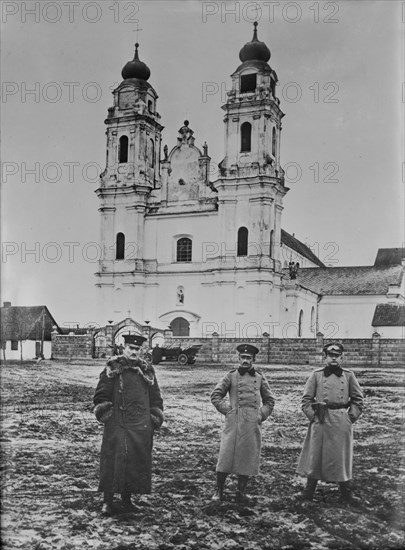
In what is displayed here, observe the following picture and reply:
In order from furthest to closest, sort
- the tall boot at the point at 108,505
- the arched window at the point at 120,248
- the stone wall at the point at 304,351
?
the arched window at the point at 120,248
the stone wall at the point at 304,351
the tall boot at the point at 108,505

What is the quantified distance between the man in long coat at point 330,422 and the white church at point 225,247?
0.85 metres

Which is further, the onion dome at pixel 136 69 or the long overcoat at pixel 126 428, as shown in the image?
the onion dome at pixel 136 69

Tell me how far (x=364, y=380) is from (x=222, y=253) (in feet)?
14.5

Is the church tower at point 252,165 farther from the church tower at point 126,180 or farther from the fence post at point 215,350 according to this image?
the fence post at point 215,350

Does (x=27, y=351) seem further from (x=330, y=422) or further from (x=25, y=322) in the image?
(x=330, y=422)

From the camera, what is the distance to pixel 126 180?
7.19 meters

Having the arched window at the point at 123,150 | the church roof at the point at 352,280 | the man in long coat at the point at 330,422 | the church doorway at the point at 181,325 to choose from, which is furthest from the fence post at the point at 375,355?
the arched window at the point at 123,150

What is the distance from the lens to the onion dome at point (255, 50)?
152 inches

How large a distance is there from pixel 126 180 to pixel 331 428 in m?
4.54

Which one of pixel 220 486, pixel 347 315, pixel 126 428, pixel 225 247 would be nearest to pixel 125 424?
pixel 126 428

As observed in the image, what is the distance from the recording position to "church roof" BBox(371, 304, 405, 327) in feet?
15.9

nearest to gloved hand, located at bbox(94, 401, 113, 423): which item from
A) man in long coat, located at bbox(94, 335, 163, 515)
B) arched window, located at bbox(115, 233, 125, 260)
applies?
man in long coat, located at bbox(94, 335, 163, 515)

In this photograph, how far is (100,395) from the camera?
3369 mm

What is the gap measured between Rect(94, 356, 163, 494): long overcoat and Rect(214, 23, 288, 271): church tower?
191 cm
